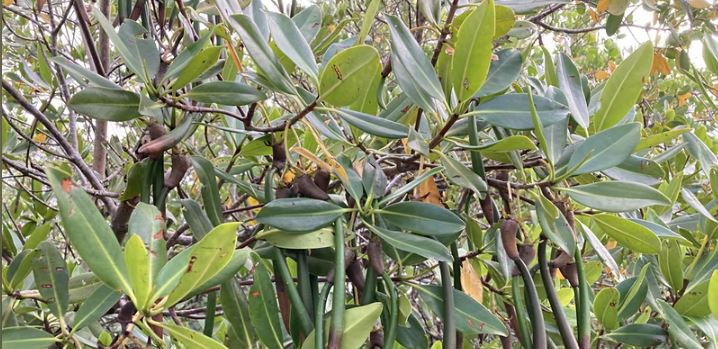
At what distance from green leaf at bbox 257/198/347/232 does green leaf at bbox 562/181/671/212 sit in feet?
0.72

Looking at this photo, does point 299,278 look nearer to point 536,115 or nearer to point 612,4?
point 536,115

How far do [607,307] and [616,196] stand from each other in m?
0.20

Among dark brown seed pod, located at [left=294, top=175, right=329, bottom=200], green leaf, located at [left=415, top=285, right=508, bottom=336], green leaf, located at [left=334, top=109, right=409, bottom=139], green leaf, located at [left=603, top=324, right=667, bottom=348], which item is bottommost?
green leaf, located at [left=603, top=324, right=667, bottom=348]

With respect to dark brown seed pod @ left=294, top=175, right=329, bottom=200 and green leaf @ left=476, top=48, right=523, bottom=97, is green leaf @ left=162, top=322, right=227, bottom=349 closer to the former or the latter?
dark brown seed pod @ left=294, top=175, right=329, bottom=200

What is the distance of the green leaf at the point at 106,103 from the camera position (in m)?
0.49

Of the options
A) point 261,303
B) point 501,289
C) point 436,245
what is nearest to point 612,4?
point 501,289

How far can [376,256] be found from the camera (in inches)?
19.1

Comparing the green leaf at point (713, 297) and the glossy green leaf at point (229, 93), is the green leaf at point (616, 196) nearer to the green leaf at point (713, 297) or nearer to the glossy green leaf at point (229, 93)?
the green leaf at point (713, 297)

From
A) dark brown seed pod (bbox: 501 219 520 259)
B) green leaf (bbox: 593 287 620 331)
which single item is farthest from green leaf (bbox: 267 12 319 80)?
green leaf (bbox: 593 287 620 331)

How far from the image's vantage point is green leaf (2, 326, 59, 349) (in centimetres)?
42

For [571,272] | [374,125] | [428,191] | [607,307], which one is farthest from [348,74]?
[607,307]

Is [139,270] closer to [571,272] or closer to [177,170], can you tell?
[177,170]

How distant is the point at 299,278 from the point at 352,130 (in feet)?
0.58

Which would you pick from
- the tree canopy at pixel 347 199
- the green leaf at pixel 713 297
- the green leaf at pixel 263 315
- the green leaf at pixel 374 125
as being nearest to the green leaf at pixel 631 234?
the tree canopy at pixel 347 199
